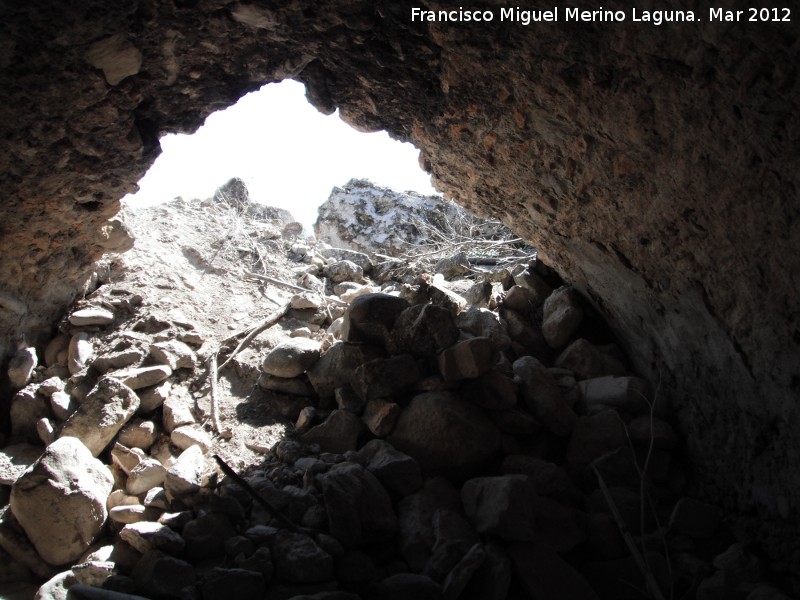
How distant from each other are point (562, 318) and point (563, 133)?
1465 millimetres

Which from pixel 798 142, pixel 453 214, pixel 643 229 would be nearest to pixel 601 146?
pixel 643 229

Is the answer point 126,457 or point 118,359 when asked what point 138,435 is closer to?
point 126,457

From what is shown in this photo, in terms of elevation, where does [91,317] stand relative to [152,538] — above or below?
above

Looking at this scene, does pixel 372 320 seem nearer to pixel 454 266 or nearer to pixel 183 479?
pixel 183 479

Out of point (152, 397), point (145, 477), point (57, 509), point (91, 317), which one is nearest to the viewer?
point (57, 509)

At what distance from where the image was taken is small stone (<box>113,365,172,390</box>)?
2.68 meters

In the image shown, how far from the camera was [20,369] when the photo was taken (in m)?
2.73

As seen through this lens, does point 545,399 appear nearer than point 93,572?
No

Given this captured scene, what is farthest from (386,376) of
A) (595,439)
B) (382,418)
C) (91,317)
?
(91,317)

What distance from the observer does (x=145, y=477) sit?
2.24m

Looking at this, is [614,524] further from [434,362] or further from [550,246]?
[550,246]

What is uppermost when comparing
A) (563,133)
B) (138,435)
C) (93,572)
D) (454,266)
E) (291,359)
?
(454,266)

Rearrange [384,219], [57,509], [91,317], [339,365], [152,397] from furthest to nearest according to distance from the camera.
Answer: [384,219] < [91,317] < [339,365] < [152,397] < [57,509]

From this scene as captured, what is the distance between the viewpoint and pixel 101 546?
202 cm
